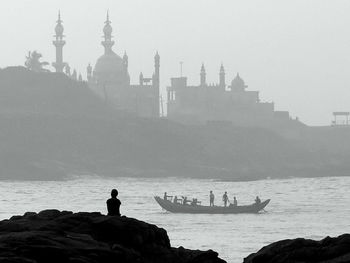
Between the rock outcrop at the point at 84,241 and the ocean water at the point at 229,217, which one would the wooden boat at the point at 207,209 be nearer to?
the ocean water at the point at 229,217

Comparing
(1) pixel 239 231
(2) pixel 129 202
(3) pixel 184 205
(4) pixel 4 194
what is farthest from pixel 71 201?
(1) pixel 239 231

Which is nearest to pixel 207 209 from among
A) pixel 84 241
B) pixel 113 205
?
pixel 113 205

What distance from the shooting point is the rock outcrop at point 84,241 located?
2278cm

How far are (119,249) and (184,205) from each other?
331ft

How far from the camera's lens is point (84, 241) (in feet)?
78.7

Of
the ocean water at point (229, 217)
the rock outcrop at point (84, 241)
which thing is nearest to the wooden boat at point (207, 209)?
the ocean water at point (229, 217)

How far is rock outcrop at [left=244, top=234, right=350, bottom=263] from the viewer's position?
78.8 feet

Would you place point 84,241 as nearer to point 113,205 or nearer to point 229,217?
point 113,205

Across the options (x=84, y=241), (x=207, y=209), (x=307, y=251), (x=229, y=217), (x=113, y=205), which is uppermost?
(x=113, y=205)

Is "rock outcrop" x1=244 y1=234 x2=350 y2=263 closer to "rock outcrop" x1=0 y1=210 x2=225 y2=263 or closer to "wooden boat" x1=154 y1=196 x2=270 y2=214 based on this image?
"rock outcrop" x1=0 y1=210 x2=225 y2=263

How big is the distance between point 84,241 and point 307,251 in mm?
4422

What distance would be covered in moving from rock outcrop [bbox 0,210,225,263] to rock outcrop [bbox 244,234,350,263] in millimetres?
1766

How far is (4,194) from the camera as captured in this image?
193000 millimetres

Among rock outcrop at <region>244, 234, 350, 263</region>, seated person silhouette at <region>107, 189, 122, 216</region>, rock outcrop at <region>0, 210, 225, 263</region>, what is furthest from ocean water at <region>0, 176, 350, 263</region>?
rock outcrop at <region>244, 234, 350, 263</region>
